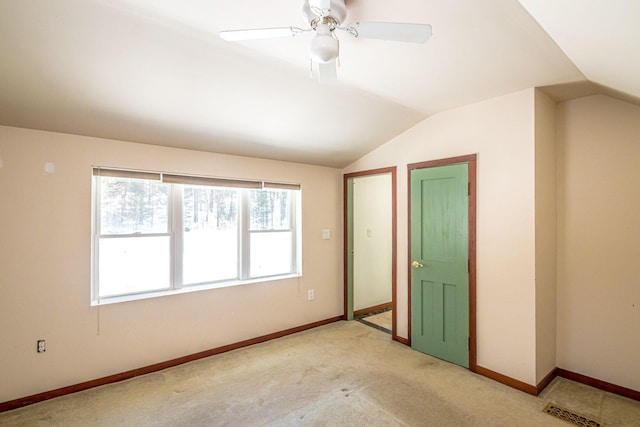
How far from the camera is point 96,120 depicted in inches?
97.3

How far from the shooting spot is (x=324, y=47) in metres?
1.52

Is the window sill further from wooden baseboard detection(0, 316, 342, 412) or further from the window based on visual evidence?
wooden baseboard detection(0, 316, 342, 412)

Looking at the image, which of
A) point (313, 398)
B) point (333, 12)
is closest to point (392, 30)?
point (333, 12)

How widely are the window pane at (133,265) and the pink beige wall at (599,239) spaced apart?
157 inches

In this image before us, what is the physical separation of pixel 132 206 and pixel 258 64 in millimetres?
1905

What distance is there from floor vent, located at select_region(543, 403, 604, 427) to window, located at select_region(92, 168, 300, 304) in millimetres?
2841

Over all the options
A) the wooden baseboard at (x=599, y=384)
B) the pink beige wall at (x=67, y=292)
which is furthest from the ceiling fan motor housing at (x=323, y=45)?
the wooden baseboard at (x=599, y=384)

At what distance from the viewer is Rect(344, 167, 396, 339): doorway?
4434 mm

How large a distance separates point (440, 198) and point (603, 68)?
5.17 feet

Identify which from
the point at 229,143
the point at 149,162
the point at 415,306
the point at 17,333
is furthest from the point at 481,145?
the point at 17,333

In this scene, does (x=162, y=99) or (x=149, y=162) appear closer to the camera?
(x=162, y=99)

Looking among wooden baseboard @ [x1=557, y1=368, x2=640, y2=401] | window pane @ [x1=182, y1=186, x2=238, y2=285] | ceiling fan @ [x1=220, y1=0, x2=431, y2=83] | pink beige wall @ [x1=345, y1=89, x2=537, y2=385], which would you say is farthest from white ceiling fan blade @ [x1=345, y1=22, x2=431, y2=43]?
wooden baseboard @ [x1=557, y1=368, x2=640, y2=401]

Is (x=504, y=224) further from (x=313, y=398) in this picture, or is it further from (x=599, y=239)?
(x=313, y=398)

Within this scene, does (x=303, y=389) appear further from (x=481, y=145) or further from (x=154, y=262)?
(x=481, y=145)
